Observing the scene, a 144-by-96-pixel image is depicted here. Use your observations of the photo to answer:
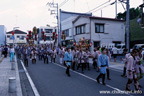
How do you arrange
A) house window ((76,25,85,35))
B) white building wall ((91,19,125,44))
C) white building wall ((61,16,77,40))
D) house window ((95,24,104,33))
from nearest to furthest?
white building wall ((91,19,125,44))
house window ((95,24,104,33))
house window ((76,25,85,35))
white building wall ((61,16,77,40))

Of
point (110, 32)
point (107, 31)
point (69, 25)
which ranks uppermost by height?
point (69, 25)

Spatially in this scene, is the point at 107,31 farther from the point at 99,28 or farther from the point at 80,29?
the point at 80,29

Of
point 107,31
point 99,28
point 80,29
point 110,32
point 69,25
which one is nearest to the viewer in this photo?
point 99,28

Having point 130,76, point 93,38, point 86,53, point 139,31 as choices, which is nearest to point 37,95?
point 130,76

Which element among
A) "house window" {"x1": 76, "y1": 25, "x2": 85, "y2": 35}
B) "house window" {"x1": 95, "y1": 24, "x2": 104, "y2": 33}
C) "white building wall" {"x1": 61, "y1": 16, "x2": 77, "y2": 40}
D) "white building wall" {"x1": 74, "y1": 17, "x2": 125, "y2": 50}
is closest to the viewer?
"white building wall" {"x1": 74, "y1": 17, "x2": 125, "y2": 50}

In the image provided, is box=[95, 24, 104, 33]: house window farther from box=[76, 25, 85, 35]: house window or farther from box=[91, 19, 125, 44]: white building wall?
box=[76, 25, 85, 35]: house window

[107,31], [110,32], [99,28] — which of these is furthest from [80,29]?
[110,32]

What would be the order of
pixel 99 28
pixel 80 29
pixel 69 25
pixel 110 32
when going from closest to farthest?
pixel 99 28
pixel 110 32
pixel 80 29
pixel 69 25

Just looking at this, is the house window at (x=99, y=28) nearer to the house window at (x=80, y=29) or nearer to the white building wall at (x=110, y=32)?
the white building wall at (x=110, y=32)

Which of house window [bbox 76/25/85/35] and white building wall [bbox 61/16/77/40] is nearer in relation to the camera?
house window [bbox 76/25/85/35]

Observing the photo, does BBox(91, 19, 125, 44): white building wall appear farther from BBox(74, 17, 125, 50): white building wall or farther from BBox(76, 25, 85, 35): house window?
BBox(76, 25, 85, 35): house window

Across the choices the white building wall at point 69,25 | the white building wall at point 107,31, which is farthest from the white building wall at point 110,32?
the white building wall at point 69,25

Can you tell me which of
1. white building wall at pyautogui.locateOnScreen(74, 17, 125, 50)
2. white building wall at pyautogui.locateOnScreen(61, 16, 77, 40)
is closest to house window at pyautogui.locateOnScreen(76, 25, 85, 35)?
white building wall at pyautogui.locateOnScreen(74, 17, 125, 50)

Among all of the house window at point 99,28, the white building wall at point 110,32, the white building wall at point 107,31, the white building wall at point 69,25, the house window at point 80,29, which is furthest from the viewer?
the white building wall at point 69,25
